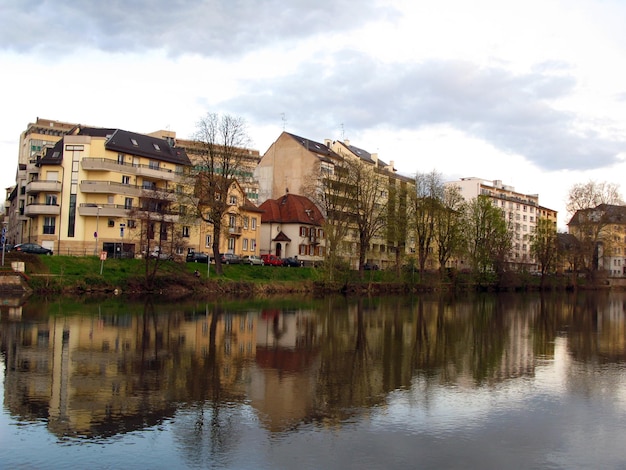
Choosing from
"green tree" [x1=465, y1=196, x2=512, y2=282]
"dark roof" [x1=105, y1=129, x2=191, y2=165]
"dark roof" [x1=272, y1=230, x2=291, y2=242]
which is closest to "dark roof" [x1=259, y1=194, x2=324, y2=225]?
"dark roof" [x1=272, y1=230, x2=291, y2=242]

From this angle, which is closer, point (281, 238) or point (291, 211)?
point (281, 238)

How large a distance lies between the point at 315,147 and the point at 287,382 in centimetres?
9988

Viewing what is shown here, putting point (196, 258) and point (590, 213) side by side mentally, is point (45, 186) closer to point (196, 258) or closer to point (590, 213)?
point (196, 258)

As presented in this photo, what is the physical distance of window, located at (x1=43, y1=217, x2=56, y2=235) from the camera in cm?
7669

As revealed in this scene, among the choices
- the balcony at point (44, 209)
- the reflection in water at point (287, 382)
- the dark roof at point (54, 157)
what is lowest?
the reflection in water at point (287, 382)

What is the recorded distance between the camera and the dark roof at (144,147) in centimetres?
7963

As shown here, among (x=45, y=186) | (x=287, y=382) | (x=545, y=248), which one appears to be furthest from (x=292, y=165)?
(x=287, y=382)

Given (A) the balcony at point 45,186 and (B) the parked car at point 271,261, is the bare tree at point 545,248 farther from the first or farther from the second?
(A) the balcony at point 45,186

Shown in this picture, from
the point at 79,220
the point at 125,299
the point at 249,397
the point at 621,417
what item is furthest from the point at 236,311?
the point at 79,220

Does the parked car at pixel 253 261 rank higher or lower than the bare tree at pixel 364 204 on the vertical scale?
lower

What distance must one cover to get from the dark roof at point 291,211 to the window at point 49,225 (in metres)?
34.1

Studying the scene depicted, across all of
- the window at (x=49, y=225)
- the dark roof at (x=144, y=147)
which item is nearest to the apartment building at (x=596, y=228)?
the dark roof at (x=144, y=147)

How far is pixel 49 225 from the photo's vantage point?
252 feet

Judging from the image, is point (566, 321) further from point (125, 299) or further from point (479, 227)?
point (479, 227)
